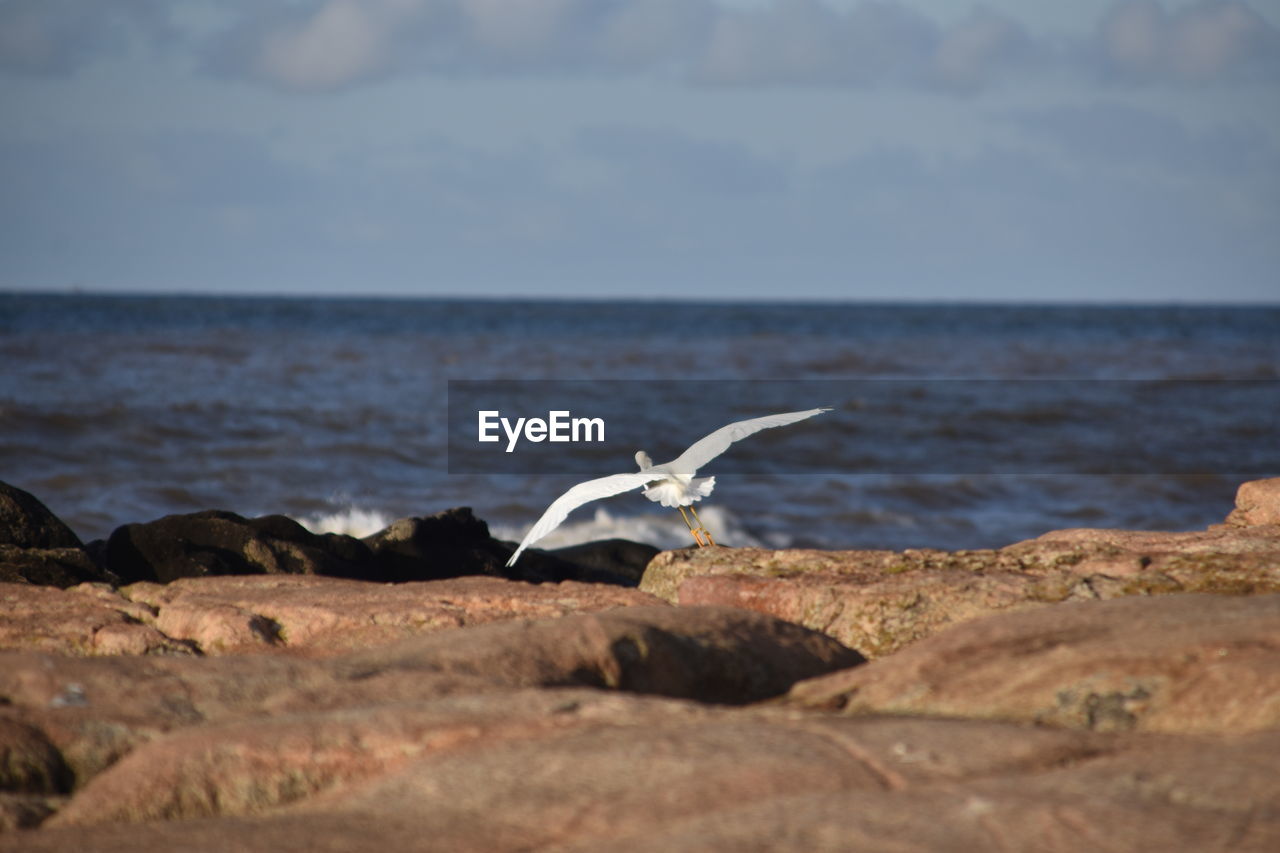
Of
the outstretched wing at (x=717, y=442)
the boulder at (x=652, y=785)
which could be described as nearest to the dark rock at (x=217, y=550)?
the outstretched wing at (x=717, y=442)

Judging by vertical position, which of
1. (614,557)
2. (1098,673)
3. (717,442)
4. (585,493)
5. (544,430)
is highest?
(717,442)

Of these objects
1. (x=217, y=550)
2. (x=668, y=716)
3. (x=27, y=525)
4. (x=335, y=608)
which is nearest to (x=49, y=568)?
(x=27, y=525)

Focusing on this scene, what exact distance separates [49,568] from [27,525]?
0.65m

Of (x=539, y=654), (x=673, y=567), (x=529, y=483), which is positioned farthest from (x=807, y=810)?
(x=529, y=483)

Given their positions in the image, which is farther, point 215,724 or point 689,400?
point 689,400

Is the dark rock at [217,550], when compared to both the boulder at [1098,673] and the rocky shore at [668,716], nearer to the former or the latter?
the rocky shore at [668,716]

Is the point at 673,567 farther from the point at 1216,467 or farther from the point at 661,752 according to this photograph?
the point at 1216,467

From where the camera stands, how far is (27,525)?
5219 millimetres

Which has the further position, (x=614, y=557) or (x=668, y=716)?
(x=614, y=557)

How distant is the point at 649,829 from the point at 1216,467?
13.6 metres

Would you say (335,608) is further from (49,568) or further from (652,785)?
(652,785)

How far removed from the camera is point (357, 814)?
205 cm

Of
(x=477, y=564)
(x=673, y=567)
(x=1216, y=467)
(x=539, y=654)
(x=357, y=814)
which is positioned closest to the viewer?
(x=357, y=814)

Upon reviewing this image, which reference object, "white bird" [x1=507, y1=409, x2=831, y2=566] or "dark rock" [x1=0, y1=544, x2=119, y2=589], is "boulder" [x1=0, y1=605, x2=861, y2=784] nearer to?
"white bird" [x1=507, y1=409, x2=831, y2=566]
